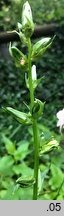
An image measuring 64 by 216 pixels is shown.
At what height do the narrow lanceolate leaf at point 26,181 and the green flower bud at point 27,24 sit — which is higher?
the green flower bud at point 27,24

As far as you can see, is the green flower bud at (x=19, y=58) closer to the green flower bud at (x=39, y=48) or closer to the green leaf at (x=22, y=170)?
the green flower bud at (x=39, y=48)

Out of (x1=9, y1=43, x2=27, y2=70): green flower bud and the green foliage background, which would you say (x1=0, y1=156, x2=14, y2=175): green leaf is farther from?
the green foliage background

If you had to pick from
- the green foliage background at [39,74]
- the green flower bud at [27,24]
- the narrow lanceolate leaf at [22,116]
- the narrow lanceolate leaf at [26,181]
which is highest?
the green foliage background at [39,74]

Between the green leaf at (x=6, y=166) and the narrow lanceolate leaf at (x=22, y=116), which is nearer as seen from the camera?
the narrow lanceolate leaf at (x=22, y=116)

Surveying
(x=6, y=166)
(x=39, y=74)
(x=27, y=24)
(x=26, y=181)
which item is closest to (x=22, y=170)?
(x=6, y=166)

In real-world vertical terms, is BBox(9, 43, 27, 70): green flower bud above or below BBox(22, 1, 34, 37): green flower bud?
below

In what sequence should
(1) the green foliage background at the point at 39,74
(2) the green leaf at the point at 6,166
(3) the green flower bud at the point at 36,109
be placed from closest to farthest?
(3) the green flower bud at the point at 36,109 → (2) the green leaf at the point at 6,166 → (1) the green foliage background at the point at 39,74

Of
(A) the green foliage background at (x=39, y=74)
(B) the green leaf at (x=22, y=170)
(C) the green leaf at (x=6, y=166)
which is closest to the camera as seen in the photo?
(C) the green leaf at (x=6, y=166)

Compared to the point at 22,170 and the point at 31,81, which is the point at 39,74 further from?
the point at 31,81

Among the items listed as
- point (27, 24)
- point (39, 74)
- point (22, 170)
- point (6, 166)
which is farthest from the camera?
point (39, 74)

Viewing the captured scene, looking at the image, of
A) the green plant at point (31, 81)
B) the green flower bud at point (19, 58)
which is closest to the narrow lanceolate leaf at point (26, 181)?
the green plant at point (31, 81)

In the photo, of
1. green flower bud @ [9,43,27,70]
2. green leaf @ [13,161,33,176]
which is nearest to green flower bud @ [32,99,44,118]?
green flower bud @ [9,43,27,70]

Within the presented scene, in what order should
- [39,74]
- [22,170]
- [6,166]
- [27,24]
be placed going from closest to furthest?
1. [27,24]
2. [6,166]
3. [22,170]
4. [39,74]
